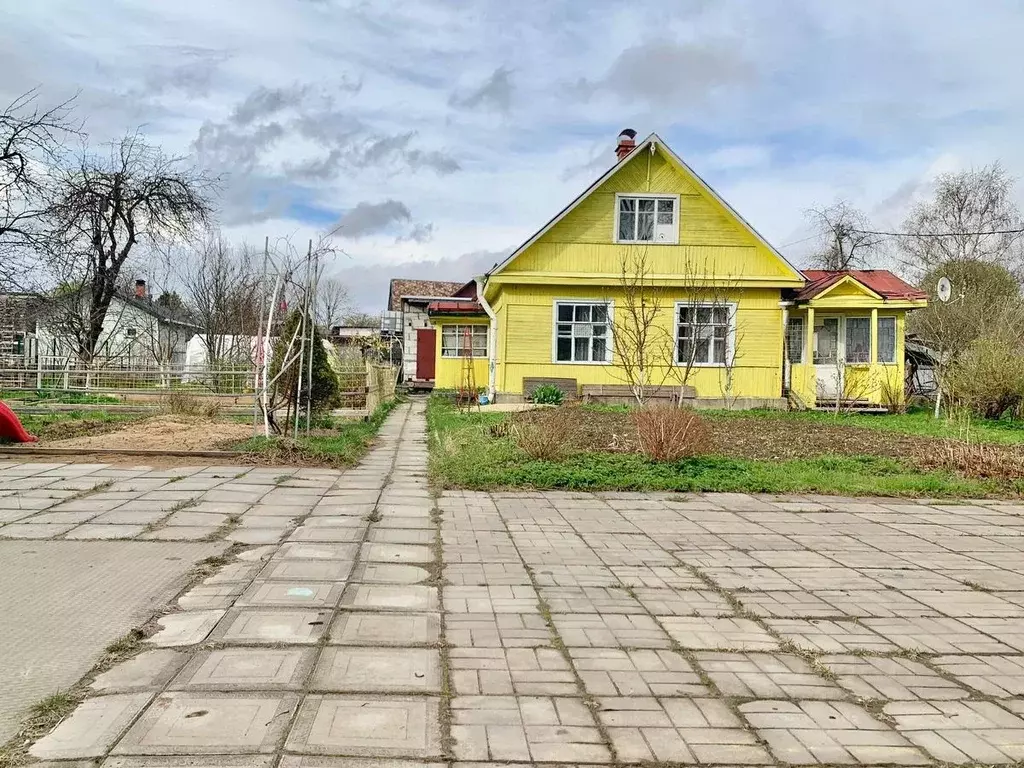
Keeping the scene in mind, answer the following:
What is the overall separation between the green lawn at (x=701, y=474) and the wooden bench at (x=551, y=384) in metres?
8.65

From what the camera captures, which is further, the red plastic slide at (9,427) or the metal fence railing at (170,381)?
the metal fence railing at (170,381)

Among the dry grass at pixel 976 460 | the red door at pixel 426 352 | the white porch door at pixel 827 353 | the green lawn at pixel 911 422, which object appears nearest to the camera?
the dry grass at pixel 976 460

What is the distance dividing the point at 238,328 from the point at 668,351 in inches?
730

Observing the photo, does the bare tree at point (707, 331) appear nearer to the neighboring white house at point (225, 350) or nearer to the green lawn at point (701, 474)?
the green lawn at point (701, 474)

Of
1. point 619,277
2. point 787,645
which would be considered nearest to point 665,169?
point 619,277

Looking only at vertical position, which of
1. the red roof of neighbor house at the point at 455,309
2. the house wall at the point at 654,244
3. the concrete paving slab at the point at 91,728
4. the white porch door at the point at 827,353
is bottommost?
the concrete paving slab at the point at 91,728

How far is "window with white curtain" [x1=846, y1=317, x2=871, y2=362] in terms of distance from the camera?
1939cm

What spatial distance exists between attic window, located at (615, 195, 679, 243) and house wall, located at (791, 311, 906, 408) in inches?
163

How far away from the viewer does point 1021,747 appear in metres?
2.68

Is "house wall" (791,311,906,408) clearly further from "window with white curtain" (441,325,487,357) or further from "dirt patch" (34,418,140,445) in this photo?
"dirt patch" (34,418,140,445)

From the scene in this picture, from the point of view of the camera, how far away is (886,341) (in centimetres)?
1950

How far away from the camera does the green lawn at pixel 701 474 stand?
823 cm

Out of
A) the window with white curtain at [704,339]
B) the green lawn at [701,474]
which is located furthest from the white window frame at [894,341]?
the green lawn at [701,474]

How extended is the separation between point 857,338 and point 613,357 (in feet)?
20.7
